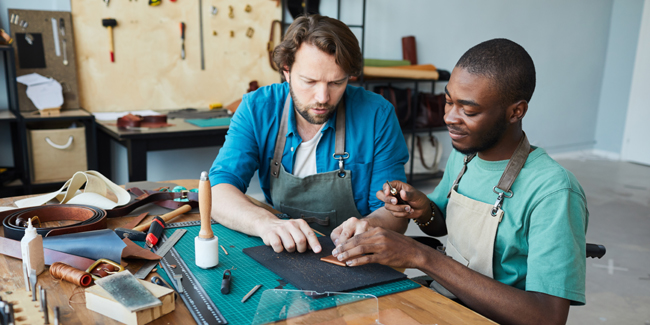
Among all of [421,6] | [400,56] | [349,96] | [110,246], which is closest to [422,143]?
[400,56]

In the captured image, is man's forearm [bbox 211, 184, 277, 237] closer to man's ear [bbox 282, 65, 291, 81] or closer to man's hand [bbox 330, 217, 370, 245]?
man's hand [bbox 330, 217, 370, 245]

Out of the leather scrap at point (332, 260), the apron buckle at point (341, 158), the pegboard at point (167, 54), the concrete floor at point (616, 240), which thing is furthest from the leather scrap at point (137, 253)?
the pegboard at point (167, 54)

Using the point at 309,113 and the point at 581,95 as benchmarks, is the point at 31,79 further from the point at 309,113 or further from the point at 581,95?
the point at 581,95

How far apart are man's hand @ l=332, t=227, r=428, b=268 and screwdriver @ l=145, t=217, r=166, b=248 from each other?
1.82ft

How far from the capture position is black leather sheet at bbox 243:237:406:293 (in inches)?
44.9

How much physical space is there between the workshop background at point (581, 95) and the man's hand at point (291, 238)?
2.06 m

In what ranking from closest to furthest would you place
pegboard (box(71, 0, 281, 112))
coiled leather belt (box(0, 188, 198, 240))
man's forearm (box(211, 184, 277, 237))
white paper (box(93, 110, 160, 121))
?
coiled leather belt (box(0, 188, 198, 240)) → man's forearm (box(211, 184, 277, 237)) → white paper (box(93, 110, 160, 121)) → pegboard (box(71, 0, 281, 112))

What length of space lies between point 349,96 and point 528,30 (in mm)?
5078

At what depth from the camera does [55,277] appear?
3.83 ft

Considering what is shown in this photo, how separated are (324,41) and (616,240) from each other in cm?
337

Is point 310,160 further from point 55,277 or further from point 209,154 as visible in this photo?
point 209,154

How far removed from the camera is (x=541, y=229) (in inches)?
46.5

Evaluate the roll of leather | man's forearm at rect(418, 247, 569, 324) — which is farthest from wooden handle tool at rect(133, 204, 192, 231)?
the roll of leather

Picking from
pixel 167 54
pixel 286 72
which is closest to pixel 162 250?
pixel 286 72
